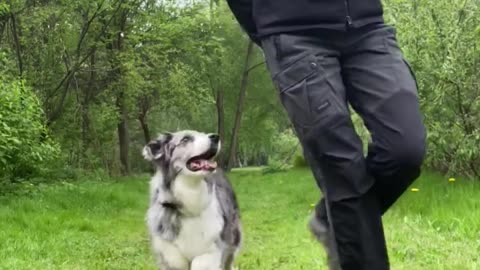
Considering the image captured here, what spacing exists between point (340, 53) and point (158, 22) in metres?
17.3

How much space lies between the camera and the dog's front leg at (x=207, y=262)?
4.19 meters

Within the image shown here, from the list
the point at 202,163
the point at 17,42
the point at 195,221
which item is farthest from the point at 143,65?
the point at 195,221

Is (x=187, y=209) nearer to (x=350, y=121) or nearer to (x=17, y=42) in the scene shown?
(x=350, y=121)

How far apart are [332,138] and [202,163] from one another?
7.07 ft

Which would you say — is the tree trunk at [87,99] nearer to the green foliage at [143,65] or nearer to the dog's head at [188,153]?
the green foliage at [143,65]

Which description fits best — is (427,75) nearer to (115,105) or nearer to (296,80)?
(296,80)

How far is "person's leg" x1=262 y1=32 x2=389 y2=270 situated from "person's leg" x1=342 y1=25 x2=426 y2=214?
0.16 feet

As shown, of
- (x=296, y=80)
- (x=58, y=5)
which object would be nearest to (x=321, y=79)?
(x=296, y=80)

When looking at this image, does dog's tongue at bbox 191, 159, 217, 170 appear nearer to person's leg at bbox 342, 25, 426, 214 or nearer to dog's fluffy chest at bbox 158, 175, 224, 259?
dog's fluffy chest at bbox 158, 175, 224, 259

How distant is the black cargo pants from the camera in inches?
88.7

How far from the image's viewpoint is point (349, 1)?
234cm

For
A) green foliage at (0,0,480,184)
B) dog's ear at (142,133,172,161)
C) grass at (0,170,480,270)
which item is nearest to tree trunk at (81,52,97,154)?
green foliage at (0,0,480,184)

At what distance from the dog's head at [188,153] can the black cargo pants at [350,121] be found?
1982 millimetres

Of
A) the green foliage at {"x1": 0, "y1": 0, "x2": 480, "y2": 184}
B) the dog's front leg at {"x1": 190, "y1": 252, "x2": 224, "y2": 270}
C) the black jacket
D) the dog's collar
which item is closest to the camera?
the black jacket
